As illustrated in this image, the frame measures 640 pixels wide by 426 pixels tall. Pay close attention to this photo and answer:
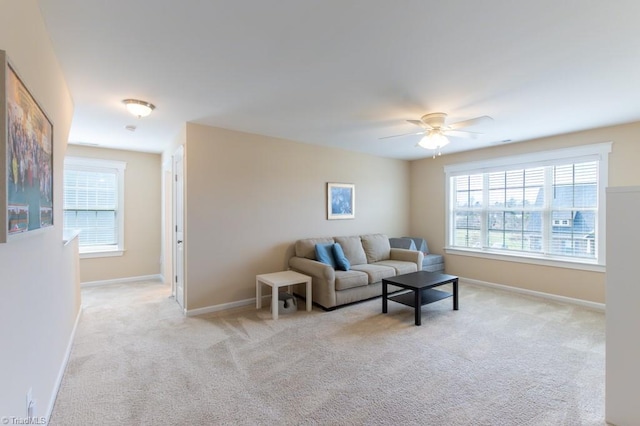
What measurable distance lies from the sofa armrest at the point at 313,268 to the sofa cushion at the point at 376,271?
0.60 m

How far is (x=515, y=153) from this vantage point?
5094 millimetres

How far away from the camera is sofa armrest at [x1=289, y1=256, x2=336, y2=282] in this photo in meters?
4.11

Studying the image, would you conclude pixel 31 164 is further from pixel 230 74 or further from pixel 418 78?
pixel 418 78

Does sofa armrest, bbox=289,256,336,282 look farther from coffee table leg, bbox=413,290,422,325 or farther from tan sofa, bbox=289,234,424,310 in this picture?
coffee table leg, bbox=413,290,422,325

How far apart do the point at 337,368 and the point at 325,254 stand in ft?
6.82

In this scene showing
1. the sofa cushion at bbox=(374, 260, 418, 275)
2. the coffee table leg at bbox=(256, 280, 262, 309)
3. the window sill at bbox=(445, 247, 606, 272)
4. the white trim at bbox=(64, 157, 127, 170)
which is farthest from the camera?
the white trim at bbox=(64, 157, 127, 170)

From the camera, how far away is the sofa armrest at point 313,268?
4.11m

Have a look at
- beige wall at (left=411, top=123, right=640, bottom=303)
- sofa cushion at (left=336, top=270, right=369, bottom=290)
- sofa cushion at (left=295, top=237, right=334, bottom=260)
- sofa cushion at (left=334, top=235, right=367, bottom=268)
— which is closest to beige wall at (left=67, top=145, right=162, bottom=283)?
sofa cushion at (left=295, top=237, right=334, bottom=260)

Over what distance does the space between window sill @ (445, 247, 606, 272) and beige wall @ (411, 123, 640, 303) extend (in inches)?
2.4

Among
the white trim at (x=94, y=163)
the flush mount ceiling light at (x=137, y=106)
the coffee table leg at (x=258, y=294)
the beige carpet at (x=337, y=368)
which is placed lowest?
the beige carpet at (x=337, y=368)

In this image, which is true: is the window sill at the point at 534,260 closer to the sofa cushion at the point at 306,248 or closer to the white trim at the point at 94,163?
the sofa cushion at the point at 306,248

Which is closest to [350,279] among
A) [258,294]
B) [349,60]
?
[258,294]

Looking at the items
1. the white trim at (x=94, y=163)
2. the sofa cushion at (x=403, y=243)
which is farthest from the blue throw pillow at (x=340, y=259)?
the white trim at (x=94, y=163)

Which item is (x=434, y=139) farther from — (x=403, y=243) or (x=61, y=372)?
(x=61, y=372)
